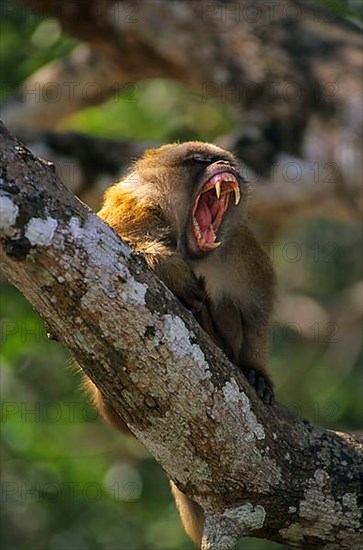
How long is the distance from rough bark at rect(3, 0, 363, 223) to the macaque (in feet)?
Answer: 5.56

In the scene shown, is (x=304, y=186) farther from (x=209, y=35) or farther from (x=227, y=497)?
(x=227, y=497)

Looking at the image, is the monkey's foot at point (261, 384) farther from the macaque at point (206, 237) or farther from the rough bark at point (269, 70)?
the rough bark at point (269, 70)

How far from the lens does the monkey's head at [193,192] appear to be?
3908 millimetres

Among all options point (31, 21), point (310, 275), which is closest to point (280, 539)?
point (31, 21)

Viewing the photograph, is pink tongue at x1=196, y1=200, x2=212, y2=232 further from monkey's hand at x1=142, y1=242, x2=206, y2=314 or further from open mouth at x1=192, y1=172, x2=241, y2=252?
monkey's hand at x1=142, y1=242, x2=206, y2=314

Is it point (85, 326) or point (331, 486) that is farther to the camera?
point (331, 486)

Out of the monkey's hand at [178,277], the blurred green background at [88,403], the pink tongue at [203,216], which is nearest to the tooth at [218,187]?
the pink tongue at [203,216]

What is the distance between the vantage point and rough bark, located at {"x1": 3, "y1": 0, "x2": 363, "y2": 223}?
5.88 meters

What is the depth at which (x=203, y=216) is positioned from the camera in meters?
4.04

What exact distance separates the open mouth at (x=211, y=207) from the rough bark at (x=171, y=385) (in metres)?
0.81

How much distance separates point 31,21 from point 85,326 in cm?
446

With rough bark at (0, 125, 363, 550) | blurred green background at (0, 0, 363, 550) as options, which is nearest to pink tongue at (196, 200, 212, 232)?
rough bark at (0, 125, 363, 550)

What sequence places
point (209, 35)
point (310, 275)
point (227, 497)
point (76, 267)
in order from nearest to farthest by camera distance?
point (76, 267) → point (227, 497) → point (209, 35) → point (310, 275)

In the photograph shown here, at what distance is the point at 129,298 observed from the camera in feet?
9.35
